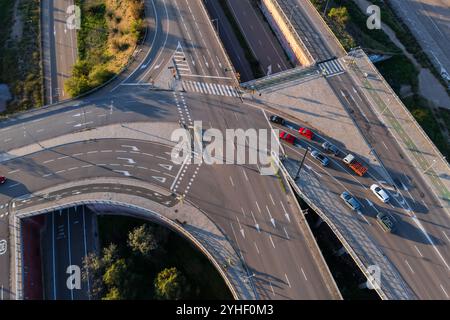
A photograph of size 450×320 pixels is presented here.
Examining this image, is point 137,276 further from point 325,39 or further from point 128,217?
point 325,39

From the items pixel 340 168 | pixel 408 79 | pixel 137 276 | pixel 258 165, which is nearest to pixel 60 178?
pixel 137 276

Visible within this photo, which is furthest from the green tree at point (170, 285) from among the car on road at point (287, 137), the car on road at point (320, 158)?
the car on road at point (320, 158)

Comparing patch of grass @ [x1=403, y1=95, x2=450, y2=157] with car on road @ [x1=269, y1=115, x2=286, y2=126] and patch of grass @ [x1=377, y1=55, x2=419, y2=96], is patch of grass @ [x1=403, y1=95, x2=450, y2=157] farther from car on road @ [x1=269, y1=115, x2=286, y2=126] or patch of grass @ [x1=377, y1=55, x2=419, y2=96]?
car on road @ [x1=269, y1=115, x2=286, y2=126]

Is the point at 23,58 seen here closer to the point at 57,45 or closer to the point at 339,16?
the point at 57,45

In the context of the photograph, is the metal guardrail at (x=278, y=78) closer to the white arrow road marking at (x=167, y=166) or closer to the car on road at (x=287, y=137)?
the car on road at (x=287, y=137)

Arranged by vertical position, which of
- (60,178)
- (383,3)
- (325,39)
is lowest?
(60,178)

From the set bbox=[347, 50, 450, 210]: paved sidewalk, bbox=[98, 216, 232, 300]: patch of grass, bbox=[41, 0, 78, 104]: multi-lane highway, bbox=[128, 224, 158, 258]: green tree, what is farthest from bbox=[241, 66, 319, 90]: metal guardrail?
bbox=[41, 0, 78, 104]: multi-lane highway
